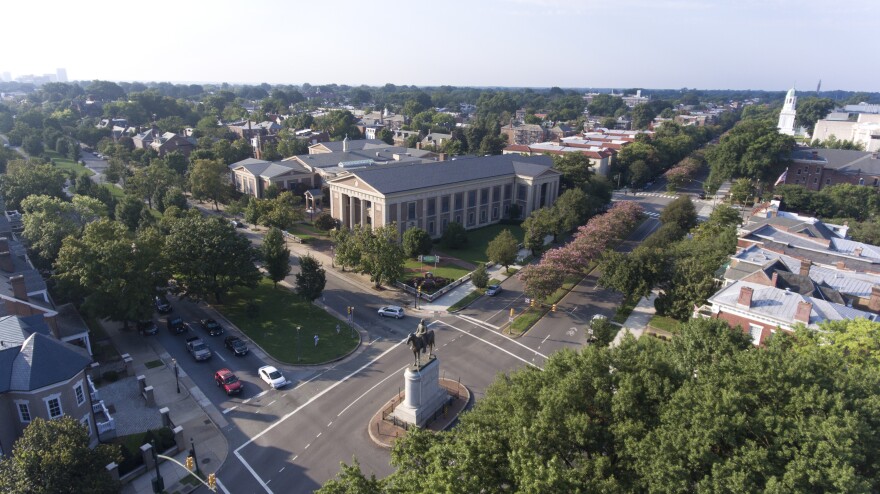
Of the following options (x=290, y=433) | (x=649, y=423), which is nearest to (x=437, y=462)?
(x=649, y=423)

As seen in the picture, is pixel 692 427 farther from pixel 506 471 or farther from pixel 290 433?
pixel 290 433

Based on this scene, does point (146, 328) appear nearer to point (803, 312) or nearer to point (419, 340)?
point (419, 340)

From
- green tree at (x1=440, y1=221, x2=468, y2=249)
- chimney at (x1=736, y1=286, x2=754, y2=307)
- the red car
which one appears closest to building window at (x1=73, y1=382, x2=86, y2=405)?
the red car

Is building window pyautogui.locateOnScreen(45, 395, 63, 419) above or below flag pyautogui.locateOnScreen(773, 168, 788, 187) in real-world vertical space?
below

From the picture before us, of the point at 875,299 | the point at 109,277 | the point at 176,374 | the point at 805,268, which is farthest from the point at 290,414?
the point at 875,299

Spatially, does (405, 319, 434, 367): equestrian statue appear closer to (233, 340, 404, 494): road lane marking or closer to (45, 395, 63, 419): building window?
(233, 340, 404, 494): road lane marking

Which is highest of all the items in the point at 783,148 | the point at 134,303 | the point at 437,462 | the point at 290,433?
the point at 783,148

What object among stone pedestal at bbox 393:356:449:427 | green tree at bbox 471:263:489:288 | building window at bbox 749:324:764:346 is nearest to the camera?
stone pedestal at bbox 393:356:449:427
